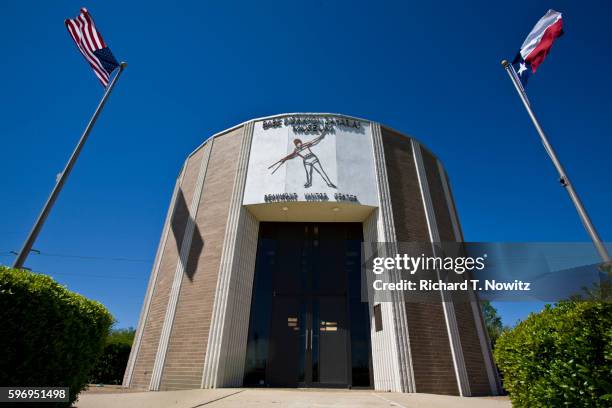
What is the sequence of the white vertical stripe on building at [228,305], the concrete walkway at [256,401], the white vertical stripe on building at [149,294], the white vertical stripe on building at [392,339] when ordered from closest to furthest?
the concrete walkway at [256,401]
the white vertical stripe on building at [392,339]
the white vertical stripe on building at [228,305]
the white vertical stripe on building at [149,294]

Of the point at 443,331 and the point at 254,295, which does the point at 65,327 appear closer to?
the point at 254,295

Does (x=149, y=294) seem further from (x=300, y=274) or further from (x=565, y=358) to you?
(x=565, y=358)

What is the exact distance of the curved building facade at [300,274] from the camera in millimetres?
12141

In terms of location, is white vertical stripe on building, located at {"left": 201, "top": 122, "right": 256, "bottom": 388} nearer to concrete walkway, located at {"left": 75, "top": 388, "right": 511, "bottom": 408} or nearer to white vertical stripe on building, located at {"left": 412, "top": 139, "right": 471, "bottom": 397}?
concrete walkway, located at {"left": 75, "top": 388, "right": 511, "bottom": 408}

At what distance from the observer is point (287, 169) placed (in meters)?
14.6

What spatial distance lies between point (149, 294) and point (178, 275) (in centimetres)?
324

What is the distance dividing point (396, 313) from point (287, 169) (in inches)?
301

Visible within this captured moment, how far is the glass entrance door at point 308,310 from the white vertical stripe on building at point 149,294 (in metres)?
5.19

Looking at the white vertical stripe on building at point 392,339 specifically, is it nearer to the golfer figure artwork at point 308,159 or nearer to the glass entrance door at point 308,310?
the glass entrance door at point 308,310

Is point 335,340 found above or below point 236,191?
below

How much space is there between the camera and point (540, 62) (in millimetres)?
9406

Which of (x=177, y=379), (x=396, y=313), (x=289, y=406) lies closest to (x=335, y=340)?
(x=396, y=313)

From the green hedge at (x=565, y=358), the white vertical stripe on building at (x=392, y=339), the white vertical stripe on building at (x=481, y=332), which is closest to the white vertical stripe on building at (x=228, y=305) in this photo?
the white vertical stripe on building at (x=392, y=339)

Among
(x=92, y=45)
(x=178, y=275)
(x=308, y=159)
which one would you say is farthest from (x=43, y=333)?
(x=308, y=159)
